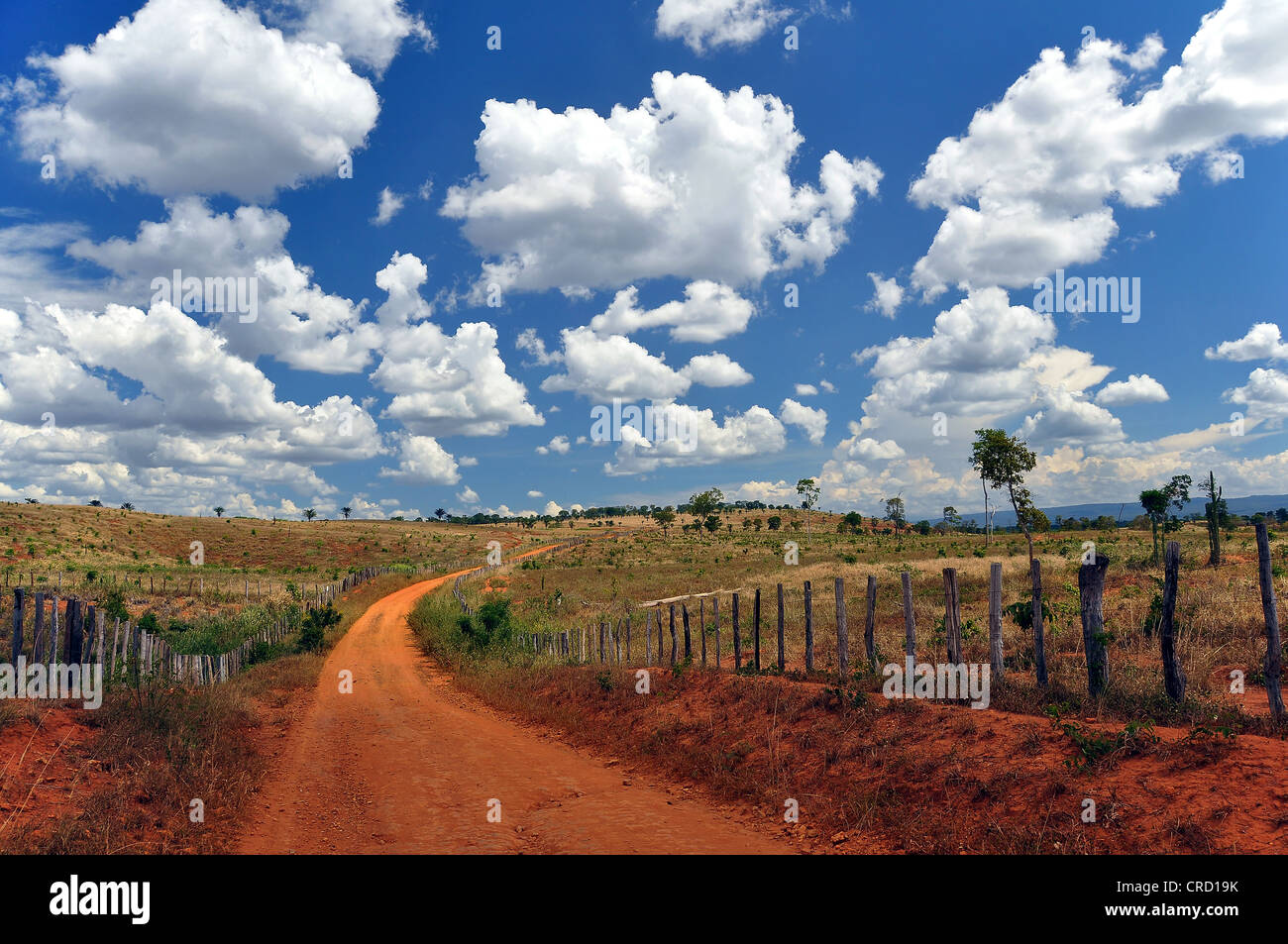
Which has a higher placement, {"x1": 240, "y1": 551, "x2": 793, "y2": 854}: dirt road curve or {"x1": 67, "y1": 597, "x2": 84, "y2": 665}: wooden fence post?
{"x1": 67, "y1": 597, "x2": 84, "y2": 665}: wooden fence post

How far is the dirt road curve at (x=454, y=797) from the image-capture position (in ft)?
29.3

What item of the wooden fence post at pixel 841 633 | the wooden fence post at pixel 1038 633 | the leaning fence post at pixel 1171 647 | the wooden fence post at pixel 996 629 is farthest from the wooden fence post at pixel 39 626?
the leaning fence post at pixel 1171 647

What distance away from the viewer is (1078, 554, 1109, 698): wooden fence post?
1042 centimetres

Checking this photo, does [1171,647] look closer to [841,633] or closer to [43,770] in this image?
[841,633]

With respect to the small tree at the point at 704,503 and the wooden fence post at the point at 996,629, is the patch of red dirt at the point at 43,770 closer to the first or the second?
the wooden fence post at the point at 996,629

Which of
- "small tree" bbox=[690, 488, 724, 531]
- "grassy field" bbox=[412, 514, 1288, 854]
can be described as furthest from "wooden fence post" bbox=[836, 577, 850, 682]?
"small tree" bbox=[690, 488, 724, 531]

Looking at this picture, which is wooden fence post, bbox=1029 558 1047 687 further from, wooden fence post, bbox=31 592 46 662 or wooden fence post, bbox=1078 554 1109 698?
wooden fence post, bbox=31 592 46 662

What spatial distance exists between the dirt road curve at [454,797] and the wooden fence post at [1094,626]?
549cm

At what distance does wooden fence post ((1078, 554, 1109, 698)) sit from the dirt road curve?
549 centimetres

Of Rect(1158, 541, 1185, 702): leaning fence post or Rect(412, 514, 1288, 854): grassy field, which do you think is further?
Rect(1158, 541, 1185, 702): leaning fence post

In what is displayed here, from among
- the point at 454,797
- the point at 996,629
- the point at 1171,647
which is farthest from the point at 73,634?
the point at 1171,647

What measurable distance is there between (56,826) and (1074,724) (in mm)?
12423

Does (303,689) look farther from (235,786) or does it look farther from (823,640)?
(823,640)
